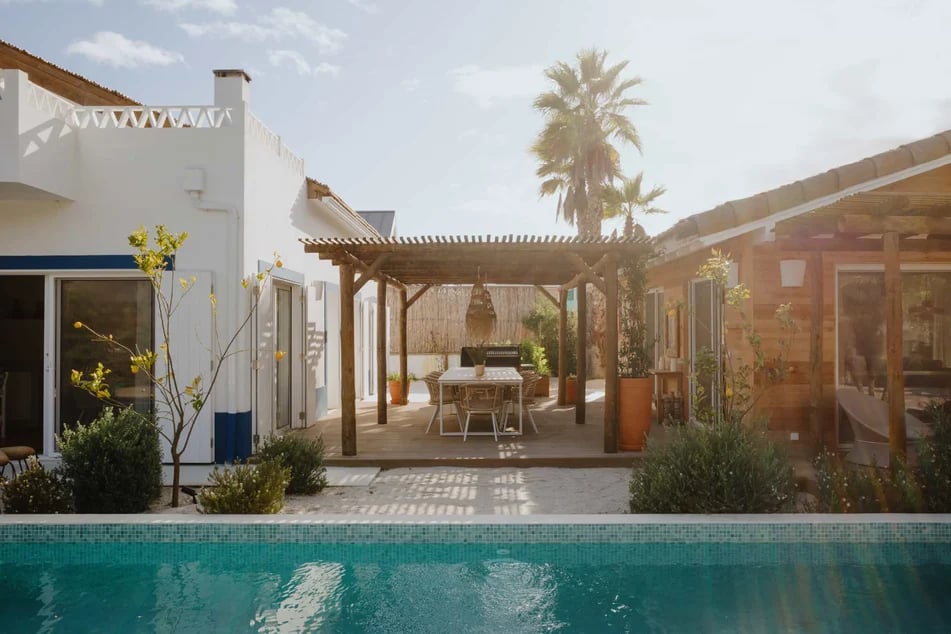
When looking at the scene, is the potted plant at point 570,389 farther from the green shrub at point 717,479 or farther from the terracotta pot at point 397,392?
the green shrub at point 717,479

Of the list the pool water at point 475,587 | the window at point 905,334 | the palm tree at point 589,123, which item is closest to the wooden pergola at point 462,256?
the window at point 905,334

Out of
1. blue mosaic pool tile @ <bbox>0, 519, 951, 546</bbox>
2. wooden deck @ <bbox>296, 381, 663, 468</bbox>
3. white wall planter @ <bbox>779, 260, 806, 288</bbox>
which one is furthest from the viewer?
wooden deck @ <bbox>296, 381, 663, 468</bbox>

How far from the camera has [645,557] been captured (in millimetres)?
5172

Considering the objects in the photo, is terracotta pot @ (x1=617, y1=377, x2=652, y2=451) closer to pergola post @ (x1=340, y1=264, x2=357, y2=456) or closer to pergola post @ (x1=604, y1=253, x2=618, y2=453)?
pergola post @ (x1=604, y1=253, x2=618, y2=453)

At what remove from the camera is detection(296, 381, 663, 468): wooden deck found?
8102 millimetres

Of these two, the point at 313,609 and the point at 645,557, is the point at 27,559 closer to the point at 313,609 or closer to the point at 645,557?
the point at 313,609

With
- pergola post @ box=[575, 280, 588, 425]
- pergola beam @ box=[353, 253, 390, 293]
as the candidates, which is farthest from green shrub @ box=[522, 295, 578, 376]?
pergola beam @ box=[353, 253, 390, 293]

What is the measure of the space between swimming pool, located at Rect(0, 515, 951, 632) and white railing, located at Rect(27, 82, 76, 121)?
4491mm

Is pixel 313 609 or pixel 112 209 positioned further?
pixel 112 209

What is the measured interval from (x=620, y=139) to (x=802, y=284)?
32.2ft

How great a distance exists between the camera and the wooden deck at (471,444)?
810cm

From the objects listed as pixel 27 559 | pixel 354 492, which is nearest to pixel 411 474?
pixel 354 492

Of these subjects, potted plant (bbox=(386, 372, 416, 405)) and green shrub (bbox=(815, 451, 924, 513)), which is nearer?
green shrub (bbox=(815, 451, 924, 513))

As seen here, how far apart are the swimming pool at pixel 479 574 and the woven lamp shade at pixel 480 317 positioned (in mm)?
4104
